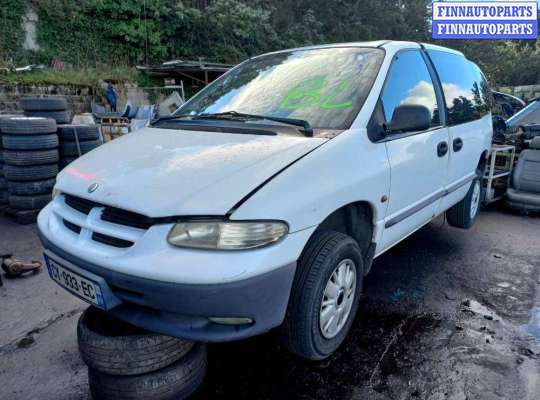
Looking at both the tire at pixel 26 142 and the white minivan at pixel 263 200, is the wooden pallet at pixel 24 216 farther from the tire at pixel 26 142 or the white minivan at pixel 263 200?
the white minivan at pixel 263 200

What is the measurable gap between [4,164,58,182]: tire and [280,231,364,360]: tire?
408cm

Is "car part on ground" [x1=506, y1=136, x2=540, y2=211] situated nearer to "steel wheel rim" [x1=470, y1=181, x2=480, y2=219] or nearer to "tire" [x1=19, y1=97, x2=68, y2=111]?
"steel wheel rim" [x1=470, y1=181, x2=480, y2=219]

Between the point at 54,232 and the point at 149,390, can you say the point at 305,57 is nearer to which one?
the point at 54,232

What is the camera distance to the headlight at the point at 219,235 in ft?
5.63

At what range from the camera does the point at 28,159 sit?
476cm

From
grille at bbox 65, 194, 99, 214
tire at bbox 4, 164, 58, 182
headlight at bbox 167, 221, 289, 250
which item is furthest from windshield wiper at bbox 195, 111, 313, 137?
tire at bbox 4, 164, 58, 182

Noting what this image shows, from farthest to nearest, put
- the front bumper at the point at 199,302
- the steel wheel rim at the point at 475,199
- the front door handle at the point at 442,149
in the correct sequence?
the steel wheel rim at the point at 475,199
the front door handle at the point at 442,149
the front bumper at the point at 199,302

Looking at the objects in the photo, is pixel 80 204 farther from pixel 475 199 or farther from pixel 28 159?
pixel 475 199

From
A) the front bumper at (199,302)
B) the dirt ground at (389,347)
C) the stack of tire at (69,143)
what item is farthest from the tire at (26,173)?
the front bumper at (199,302)

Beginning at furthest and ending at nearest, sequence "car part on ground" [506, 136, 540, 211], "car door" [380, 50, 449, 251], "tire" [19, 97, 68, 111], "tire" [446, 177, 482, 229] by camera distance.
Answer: "tire" [19, 97, 68, 111] < "car part on ground" [506, 136, 540, 211] < "tire" [446, 177, 482, 229] < "car door" [380, 50, 449, 251]

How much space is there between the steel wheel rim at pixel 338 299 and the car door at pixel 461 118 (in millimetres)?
1526

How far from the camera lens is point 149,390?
6.46 feet

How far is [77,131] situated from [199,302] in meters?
4.43

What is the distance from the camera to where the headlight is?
172cm
